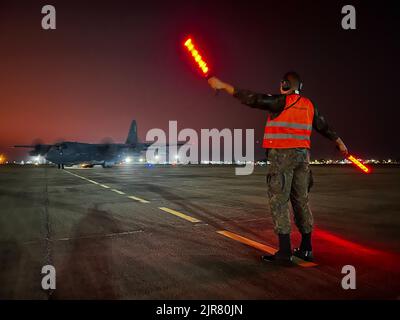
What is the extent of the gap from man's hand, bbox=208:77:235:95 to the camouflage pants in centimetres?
89

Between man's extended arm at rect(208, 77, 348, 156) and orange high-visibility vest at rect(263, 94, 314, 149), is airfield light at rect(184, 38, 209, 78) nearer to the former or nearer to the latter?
man's extended arm at rect(208, 77, 348, 156)

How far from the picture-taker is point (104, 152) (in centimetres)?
4000

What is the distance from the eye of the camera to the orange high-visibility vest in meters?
3.91

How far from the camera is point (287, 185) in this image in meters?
3.91

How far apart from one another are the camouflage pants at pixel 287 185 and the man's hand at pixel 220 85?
2.92 feet

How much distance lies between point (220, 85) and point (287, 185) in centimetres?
137

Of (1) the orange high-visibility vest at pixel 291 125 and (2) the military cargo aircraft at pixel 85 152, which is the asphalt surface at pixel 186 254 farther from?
(2) the military cargo aircraft at pixel 85 152

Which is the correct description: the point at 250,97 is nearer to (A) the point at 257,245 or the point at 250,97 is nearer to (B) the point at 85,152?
(A) the point at 257,245

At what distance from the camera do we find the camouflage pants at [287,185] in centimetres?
390

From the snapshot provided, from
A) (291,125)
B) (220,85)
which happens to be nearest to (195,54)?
(220,85)

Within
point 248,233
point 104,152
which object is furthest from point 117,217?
point 104,152

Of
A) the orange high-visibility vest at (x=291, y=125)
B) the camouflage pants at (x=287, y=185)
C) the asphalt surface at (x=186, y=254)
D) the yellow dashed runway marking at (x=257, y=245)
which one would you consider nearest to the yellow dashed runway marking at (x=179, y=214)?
the asphalt surface at (x=186, y=254)

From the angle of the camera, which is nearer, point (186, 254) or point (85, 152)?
point (186, 254)

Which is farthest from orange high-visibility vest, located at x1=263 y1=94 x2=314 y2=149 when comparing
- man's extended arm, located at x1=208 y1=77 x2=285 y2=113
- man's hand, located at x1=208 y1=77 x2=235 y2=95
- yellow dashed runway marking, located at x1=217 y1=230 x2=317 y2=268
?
yellow dashed runway marking, located at x1=217 y1=230 x2=317 y2=268
